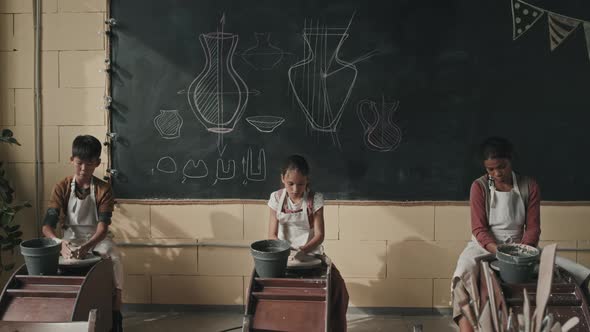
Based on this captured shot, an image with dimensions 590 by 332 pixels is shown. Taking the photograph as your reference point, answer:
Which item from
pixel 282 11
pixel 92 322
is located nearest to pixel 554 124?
pixel 282 11

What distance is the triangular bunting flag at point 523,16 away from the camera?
3387 millimetres

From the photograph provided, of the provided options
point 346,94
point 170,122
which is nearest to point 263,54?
point 346,94

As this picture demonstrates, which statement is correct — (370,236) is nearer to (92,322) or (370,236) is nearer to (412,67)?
(412,67)

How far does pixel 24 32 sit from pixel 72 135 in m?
0.75

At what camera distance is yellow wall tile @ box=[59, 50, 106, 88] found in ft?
11.6

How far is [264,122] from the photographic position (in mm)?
3535

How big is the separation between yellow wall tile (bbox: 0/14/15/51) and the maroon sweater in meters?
3.09

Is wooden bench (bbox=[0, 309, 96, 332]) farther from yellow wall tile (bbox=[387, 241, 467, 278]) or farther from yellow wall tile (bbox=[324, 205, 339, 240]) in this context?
yellow wall tile (bbox=[387, 241, 467, 278])

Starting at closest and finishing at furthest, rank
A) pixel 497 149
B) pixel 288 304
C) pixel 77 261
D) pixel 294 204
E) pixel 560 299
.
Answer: pixel 560 299 < pixel 288 304 < pixel 77 261 < pixel 497 149 < pixel 294 204

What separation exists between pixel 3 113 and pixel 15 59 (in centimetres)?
37

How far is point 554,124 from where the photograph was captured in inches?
135

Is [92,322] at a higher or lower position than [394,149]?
lower

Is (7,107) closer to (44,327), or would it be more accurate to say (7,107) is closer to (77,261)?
(77,261)

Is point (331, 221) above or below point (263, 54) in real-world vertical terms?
below
